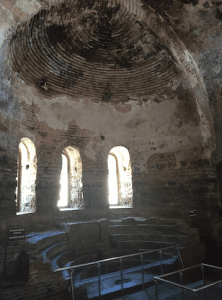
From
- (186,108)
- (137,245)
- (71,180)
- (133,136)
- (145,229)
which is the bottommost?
(137,245)

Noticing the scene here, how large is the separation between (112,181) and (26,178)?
3471 mm

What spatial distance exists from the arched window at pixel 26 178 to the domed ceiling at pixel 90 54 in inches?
77.8

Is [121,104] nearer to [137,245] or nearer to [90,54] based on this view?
[90,54]

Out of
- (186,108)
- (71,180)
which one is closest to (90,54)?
(186,108)

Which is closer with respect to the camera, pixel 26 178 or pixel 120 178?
pixel 26 178

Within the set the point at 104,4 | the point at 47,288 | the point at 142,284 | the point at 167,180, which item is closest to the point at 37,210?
the point at 47,288

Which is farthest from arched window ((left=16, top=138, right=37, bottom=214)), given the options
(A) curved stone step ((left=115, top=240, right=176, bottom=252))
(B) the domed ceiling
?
(A) curved stone step ((left=115, top=240, right=176, bottom=252))

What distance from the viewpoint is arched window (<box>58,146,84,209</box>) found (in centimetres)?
893

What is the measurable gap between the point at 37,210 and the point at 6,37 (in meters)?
4.82

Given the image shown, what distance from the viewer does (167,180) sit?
8938 mm

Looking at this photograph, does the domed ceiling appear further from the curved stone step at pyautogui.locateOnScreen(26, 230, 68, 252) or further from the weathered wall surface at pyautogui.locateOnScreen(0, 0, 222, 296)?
the curved stone step at pyautogui.locateOnScreen(26, 230, 68, 252)

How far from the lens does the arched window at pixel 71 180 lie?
8.93m

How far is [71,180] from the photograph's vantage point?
30.4 ft

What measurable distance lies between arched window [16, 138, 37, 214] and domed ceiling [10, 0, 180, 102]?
77.8 inches
